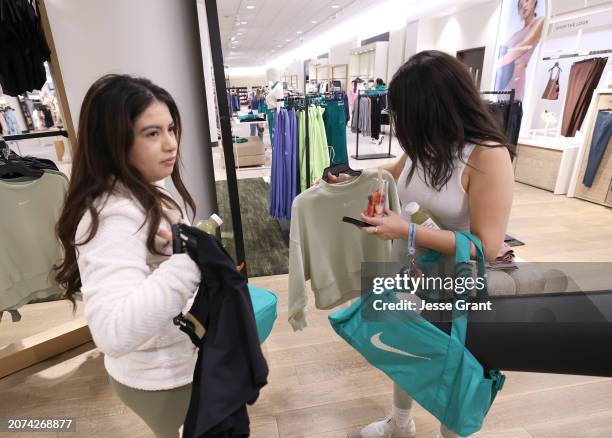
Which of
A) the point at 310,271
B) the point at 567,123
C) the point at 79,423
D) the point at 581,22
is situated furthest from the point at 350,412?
the point at 581,22

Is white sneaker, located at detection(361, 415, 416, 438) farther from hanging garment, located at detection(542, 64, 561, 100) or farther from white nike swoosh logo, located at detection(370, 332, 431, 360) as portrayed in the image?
hanging garment, located at detection(542, 64, 561, 100)

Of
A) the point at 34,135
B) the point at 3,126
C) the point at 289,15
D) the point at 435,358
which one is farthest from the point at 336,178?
the point at 289,15

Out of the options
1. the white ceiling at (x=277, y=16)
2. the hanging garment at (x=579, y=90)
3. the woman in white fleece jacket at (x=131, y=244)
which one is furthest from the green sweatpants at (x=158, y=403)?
the white ceiling at (x=277, y=16)

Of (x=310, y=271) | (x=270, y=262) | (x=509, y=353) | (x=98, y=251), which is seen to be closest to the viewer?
(x=98, y=251)

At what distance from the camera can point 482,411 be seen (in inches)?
40.1

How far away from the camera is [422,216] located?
1.09 m

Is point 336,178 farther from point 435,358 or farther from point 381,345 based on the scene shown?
point 435,358

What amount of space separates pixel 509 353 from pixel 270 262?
2486 millimetres

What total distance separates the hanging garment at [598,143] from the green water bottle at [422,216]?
15.2ft

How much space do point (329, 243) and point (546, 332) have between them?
936mm

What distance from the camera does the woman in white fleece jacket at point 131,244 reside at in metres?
0.68

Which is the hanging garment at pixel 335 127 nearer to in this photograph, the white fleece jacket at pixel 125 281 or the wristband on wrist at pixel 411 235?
the wristband on wrist at pixel 411 235

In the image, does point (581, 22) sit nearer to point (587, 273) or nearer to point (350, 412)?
point (587, 273)

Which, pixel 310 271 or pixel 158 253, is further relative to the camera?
pixel 310 271
